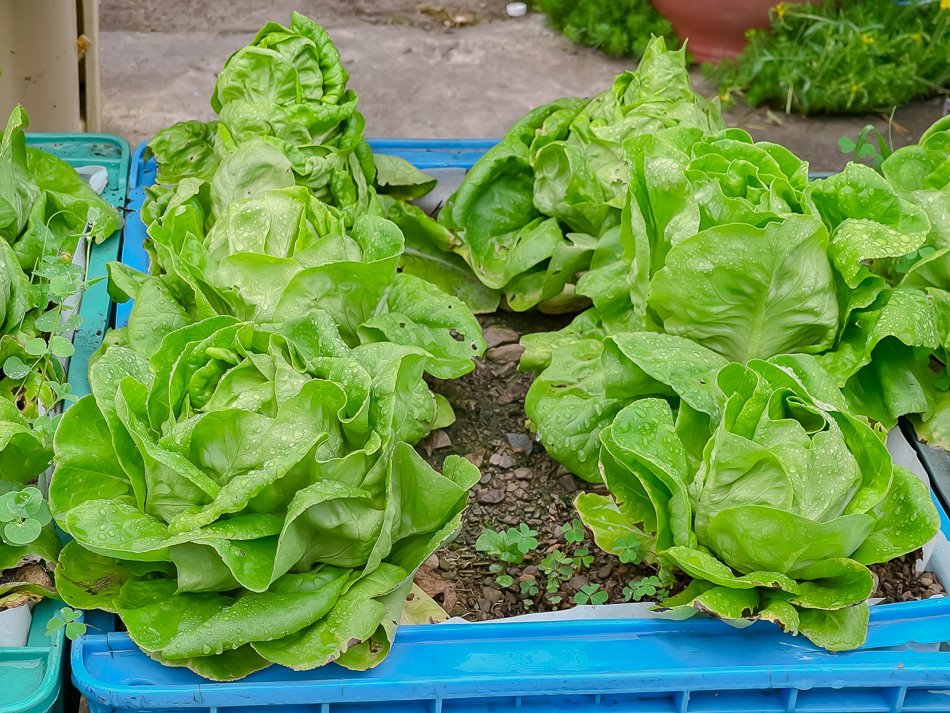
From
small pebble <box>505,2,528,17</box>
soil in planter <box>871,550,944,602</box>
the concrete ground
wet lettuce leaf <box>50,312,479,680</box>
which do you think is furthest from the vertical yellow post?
small pebble <box>505,2,528,17</box>

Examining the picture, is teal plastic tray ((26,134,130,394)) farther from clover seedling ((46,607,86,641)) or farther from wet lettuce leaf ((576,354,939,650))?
wet lettuce leaf ((576,354,939,650))

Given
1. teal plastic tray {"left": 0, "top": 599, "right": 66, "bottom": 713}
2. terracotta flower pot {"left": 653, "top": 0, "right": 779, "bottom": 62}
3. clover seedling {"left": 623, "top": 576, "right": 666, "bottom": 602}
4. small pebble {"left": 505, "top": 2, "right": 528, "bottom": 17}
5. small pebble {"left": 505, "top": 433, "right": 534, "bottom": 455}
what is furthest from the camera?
small pebble {"left": 505, "top": 2, "right": 528, "bottom": 17}

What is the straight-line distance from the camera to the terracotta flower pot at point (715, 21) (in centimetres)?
458

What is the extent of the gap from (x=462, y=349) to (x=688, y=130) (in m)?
0.59

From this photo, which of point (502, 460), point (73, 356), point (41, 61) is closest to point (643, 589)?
point (502, 460)

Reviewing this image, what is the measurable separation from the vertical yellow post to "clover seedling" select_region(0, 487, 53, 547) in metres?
1.53

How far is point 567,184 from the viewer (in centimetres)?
223

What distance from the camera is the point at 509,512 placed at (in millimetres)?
1927

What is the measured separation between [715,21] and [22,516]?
3934 mm

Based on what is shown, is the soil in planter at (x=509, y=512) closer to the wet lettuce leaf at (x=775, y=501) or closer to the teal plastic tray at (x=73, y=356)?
the wet lettuce leaf at (x=775, y=501)

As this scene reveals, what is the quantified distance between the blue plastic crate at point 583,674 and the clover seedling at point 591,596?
0.17 meters

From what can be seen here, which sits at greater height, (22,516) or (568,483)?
(22,516)

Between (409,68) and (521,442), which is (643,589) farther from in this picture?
(409,68)

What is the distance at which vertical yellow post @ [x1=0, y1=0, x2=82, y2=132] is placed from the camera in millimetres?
2725
